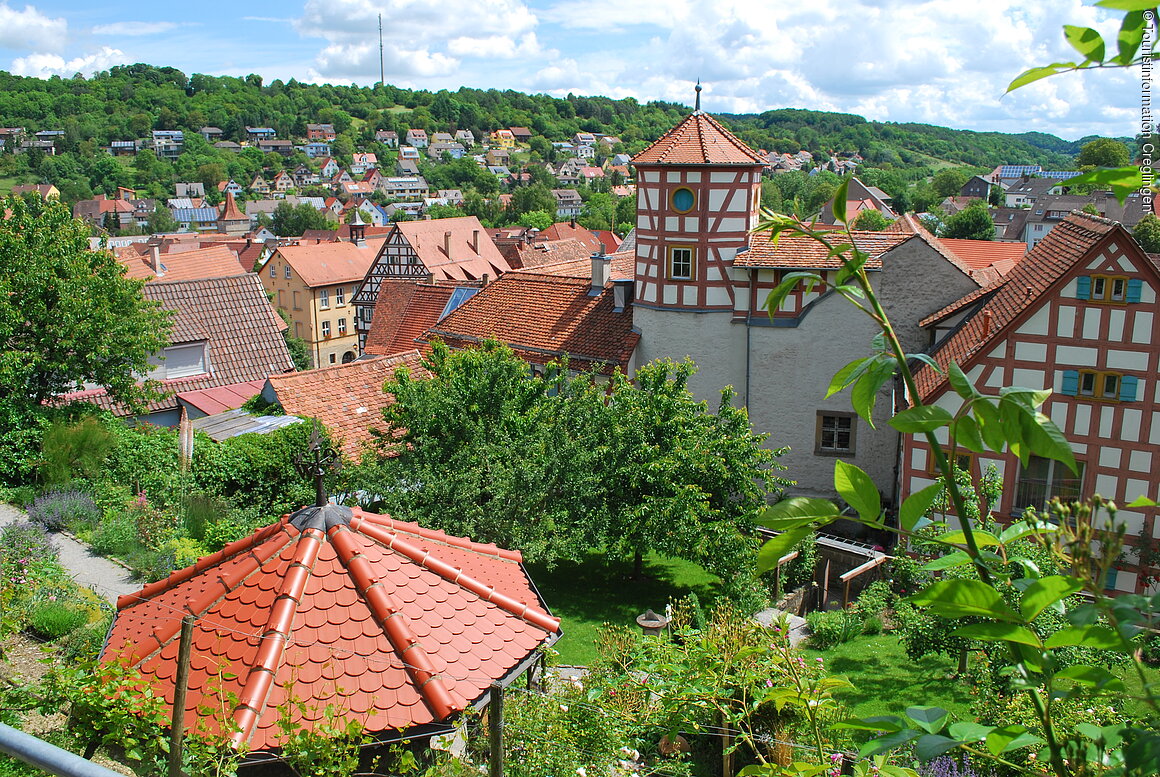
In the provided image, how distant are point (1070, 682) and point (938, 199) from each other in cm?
14455

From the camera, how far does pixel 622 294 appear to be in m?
23.9

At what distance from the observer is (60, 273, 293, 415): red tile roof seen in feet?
86.0

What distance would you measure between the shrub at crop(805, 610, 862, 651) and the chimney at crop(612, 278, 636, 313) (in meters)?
10.3

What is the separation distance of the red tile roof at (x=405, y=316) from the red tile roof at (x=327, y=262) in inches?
1127

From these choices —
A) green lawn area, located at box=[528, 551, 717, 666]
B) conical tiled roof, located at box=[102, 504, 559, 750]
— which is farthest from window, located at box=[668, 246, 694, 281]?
conical tiled roof, located at box=[102, 504, 559, 750]

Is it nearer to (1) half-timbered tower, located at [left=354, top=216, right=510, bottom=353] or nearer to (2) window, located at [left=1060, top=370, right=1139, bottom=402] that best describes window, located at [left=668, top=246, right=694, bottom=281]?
(2) window, located at [left=1060, top=370, right=1139, bottom=402]

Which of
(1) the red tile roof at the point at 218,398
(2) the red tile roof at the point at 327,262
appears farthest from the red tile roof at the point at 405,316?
(2) the red tile roof at the point at 327,262

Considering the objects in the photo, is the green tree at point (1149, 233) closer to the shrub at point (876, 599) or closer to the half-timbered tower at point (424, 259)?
the half-timbered tower at point (424, 259)

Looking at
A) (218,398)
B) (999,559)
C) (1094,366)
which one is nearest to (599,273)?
(218,398)

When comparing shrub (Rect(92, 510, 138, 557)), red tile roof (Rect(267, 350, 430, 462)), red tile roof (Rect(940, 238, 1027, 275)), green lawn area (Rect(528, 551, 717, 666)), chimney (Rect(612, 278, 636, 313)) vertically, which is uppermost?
red tile roof (Rect(940, 238, 1027, 275))

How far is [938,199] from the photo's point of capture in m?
133

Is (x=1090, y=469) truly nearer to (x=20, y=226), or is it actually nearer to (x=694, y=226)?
(x=694, y=226)

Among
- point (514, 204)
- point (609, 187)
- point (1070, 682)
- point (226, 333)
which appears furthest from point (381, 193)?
point (1070, 682)

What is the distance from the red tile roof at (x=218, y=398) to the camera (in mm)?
24078
